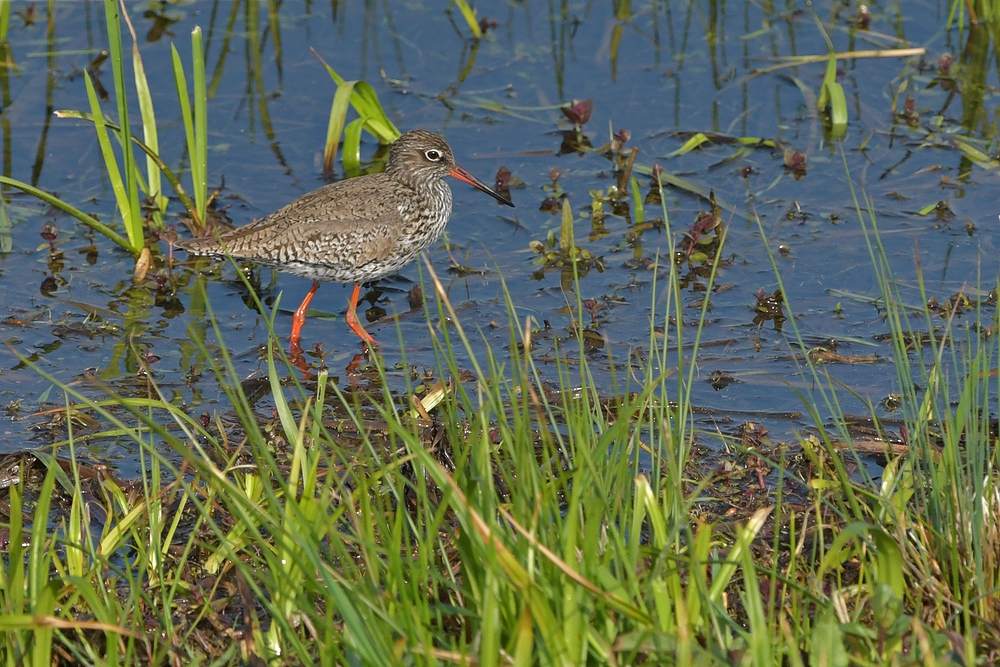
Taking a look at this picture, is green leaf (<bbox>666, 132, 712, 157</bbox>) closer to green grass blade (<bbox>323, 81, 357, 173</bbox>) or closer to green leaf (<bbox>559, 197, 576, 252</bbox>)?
green leaf (<bbox>559, 197, 576, 252</bbox>)

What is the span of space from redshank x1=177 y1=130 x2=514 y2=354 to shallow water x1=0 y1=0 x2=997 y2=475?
0.34 m

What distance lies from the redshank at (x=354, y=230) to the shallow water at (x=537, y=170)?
0.34m

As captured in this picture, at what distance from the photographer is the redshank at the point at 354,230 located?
23.1 feet

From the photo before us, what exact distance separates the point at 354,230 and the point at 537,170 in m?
2.11

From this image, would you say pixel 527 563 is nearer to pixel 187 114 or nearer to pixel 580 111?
pixel 187 114

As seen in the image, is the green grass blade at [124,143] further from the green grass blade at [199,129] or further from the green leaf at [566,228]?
the green leaf at [566,228]

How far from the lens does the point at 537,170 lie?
8867mm

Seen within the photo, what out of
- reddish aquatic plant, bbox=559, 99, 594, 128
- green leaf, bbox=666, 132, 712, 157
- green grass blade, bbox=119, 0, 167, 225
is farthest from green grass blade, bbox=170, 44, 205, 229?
green leaf, bbox=666, 132, 712, 157

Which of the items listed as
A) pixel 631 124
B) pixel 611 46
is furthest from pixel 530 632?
pixel 611 46

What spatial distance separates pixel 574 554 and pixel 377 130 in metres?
6.12

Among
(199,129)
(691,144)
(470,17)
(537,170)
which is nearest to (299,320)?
(199,129)

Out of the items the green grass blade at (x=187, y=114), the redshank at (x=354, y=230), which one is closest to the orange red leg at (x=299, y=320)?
the redshank at (x=354, y=230)

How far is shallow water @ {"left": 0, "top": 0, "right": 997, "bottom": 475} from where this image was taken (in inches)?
263

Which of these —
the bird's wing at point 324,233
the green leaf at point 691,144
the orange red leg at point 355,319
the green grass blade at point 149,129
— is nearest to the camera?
the orange red leg at point 355,319
